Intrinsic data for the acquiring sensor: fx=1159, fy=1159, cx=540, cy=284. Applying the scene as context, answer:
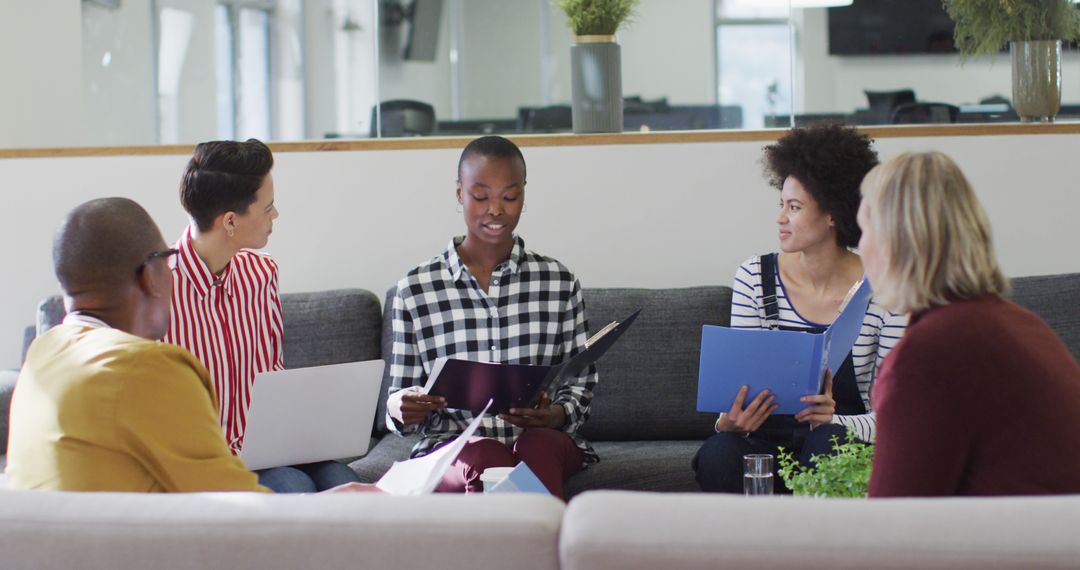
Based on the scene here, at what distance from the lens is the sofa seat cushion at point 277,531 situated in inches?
48.6

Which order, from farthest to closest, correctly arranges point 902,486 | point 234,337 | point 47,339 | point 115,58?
point 115,58
point 234,337
point 47,339
point 902,486

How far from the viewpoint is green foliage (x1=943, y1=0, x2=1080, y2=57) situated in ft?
11.6

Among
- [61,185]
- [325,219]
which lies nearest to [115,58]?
[61,185]

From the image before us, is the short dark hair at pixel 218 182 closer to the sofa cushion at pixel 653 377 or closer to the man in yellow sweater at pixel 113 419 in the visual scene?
the man in yellow sweater at pixel 113 419

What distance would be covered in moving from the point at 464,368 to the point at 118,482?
826 millimetres

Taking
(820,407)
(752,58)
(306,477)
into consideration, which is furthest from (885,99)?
(306,477)

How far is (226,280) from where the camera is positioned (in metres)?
2.55

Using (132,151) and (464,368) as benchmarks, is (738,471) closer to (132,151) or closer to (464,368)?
(464,368)

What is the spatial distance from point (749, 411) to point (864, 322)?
50cm

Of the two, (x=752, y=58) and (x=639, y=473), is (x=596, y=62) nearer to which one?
(x=639, y=473)

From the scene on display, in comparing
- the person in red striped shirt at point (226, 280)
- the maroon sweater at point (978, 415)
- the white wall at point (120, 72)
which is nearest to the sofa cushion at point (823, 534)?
the maroon sweater at point (978, 415)

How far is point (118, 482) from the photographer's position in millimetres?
1491

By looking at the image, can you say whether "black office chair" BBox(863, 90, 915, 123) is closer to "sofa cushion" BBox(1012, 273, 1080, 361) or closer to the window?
the window

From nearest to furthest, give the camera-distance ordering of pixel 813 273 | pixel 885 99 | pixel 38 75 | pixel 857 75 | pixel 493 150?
1. pixel 493 150
2. pixel 813 273
3. pixel 38 75
4. pixel 885 99
5. pixel 857 75
